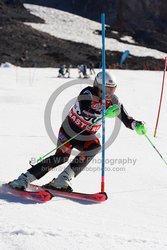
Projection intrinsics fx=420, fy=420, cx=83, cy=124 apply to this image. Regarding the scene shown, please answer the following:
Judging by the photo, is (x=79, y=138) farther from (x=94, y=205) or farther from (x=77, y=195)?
(x=94, y=205)

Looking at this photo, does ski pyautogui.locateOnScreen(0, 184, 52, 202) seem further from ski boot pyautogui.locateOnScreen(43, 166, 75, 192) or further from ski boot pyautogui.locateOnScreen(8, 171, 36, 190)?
ski boot pyautogui.locateOnScreen(43, 166, 75, 192)

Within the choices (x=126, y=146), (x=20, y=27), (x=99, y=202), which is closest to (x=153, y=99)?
(x=126, y=146)

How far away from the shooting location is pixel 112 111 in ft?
17.2

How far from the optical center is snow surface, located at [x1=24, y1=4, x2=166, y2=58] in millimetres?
53500

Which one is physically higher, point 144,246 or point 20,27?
point 20,27

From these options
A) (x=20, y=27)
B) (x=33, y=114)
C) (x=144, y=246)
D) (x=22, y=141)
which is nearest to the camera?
(x=144, y=246)

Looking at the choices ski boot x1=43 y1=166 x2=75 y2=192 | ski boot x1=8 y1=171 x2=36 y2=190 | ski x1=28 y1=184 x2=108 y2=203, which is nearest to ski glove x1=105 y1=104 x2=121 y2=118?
ski boot x1=43 y1=166 x2=75 y2=192

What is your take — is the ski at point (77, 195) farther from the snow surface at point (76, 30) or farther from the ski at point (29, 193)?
the snow surface at point (76, 30)

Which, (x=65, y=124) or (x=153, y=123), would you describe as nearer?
(x=65, y=124)

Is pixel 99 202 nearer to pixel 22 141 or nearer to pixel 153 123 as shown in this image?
pixel 22 141

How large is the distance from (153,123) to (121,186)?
7.40m

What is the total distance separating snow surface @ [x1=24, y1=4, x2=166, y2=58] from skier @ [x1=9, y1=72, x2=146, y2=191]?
47.1 meters

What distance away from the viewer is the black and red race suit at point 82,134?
5.14m

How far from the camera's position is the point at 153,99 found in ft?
63.7
